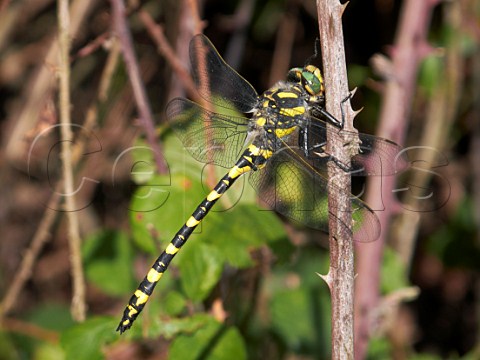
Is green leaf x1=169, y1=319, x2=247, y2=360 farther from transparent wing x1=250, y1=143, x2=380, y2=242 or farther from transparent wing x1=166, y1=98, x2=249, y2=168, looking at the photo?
transparent wing x1=166, y1=98, x2=249, y2=168

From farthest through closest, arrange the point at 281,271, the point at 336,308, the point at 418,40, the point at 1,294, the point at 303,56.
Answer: the point at 303,56
the point at 1,294
the point at 281,271
the point at 418,40
the point at 336,308

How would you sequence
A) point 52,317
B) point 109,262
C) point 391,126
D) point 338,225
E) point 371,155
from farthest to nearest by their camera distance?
point 52,317 → point 109,262 → point 391,126 → point 371,155 → point 338,225

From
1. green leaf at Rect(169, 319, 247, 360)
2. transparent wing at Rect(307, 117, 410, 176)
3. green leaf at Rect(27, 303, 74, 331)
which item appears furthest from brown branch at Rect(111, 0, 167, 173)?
green leaf at Rect(27, 303, 74, 331)

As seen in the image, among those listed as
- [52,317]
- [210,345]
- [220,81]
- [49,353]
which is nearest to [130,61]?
[220,81]

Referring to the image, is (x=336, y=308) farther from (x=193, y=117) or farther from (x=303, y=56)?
(x=303, y=56)

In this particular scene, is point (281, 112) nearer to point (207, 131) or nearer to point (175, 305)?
point (207, 131)

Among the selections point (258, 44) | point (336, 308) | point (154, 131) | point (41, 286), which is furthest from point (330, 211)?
point (41, 286)
